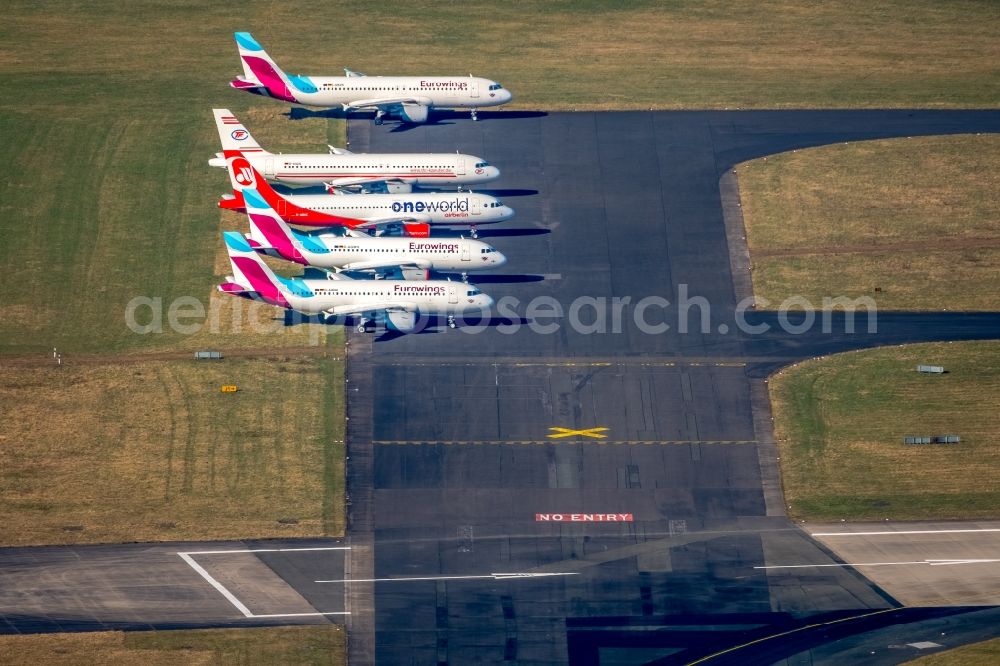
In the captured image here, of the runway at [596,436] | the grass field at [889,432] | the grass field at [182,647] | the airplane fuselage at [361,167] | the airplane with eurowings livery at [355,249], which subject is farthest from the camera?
the airplane fuselage at [361,167]

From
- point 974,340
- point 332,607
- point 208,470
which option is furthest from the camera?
point 974,340

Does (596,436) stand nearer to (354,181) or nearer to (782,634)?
(782,634)

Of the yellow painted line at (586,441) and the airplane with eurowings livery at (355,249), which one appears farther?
the airplane with eurowings livery at (355,249)

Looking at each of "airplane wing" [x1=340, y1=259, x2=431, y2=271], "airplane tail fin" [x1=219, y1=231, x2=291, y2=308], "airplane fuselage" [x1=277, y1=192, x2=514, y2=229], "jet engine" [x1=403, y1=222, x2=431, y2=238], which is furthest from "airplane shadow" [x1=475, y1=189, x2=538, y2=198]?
"airplane tail fin" [x1=219, y1=231, x2=291, y2=308]

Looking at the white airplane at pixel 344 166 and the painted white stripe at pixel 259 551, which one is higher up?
the white airplane at pixel 344 166

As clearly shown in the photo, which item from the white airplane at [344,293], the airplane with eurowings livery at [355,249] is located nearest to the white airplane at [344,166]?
the airplane with eurowings livery at [355,249]

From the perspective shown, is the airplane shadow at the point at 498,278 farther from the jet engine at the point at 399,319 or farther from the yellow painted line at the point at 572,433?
the yellow painted line at the point at 572,433

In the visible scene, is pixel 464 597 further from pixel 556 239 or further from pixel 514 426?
pixel 556 239

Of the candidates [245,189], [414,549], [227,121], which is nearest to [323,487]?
[414,549]
